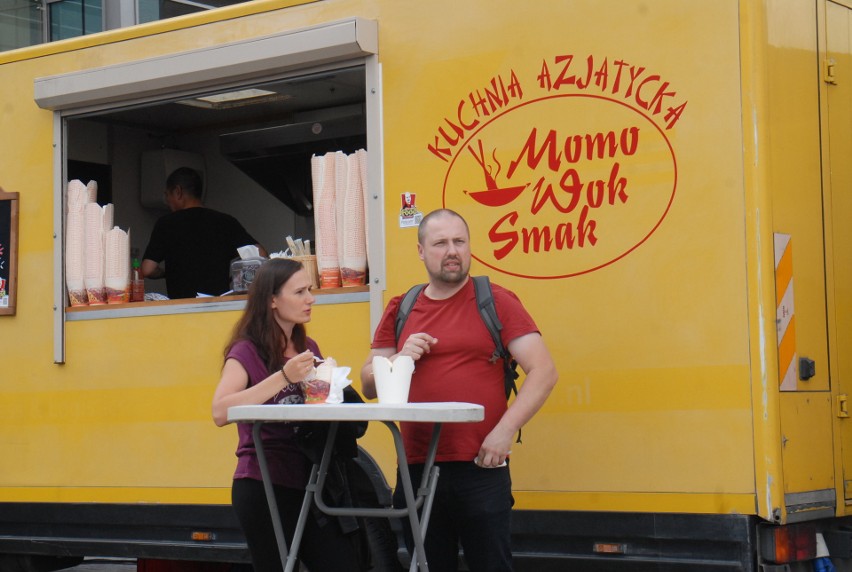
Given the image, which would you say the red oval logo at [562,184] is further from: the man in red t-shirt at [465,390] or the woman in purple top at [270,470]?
the woman in purple top at [270,470]

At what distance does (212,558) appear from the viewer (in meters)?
5.23

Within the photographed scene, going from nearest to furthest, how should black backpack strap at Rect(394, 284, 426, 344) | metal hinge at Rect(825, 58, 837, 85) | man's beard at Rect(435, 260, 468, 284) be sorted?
man's beard at Rect(435, 260, 468, 284) → black backpack strap at Rect(394, 284, 426, 344) → metal hinge at Rect(825, 58, 837, 85)

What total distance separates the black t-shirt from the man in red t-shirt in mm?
2235

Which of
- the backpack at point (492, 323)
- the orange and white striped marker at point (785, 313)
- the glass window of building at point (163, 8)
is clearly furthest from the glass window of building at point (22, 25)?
the orange and white striped marker at point (785, 313)

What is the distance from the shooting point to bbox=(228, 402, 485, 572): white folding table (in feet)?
11.5

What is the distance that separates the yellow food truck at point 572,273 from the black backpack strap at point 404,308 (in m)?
0.48

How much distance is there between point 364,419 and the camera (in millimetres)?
Result: 3529

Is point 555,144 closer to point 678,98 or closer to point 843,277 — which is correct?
point 678,98

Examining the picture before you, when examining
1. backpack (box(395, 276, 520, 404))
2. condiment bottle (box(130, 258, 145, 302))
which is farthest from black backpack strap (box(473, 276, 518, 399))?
condiment bottle (box(130, 258, 145, 302))

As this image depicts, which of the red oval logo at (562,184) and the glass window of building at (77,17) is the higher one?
the glass window of building at (77,17)

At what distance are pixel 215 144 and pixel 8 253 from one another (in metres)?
1.64

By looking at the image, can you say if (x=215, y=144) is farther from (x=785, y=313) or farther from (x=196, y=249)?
(x=785, y=313)

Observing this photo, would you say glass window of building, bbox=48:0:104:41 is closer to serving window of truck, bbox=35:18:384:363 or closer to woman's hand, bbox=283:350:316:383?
serving window of truck, bbox=35:18:384:363

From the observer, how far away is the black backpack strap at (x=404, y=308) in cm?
419
